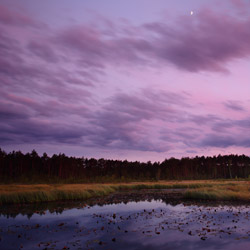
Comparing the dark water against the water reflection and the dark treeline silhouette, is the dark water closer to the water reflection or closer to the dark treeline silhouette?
the water reflection

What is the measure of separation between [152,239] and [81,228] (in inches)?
221

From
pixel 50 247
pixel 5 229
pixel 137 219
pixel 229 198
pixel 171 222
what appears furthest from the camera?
pixel 229 198

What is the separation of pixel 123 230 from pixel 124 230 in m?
0.08

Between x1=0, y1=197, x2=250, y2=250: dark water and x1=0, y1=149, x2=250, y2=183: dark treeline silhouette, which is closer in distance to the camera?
x1=0, y1=197, x2=250, y2=250: dark water

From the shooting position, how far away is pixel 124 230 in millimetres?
17969

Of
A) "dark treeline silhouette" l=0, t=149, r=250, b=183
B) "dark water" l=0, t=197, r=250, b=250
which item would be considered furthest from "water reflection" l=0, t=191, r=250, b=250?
"dark treeline silhouette" l=0, t=149, r=250, b=183

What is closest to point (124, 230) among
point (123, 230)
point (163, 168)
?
point (123, 230)

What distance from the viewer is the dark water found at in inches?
576

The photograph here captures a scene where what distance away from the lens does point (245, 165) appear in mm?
139625

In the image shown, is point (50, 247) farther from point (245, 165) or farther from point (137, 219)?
point (245, 165)

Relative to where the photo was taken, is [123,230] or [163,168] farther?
[163,168]

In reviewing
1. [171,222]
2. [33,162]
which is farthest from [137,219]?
[33,162]

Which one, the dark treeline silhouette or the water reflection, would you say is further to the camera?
the dark treeline silhouette

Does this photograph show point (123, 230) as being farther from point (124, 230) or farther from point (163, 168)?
point (163, 168)
